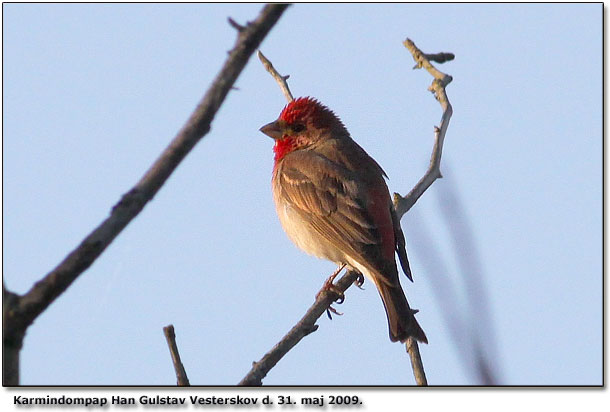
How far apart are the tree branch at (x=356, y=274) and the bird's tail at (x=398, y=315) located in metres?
0.29

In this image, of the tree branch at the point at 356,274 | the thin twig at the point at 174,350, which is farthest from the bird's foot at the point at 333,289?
the thin twig at the point at 174,350

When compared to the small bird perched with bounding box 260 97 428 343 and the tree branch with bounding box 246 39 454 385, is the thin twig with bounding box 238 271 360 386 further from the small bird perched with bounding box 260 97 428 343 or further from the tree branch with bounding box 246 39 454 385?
the small bird perched with bounding box 260 97 428 343

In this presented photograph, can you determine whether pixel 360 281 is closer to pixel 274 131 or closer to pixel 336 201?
pixel 336 201

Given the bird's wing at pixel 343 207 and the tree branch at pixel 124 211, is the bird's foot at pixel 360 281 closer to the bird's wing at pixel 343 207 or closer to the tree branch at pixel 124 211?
the bird's wing at pixel 343 207

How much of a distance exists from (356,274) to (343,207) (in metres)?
0.65

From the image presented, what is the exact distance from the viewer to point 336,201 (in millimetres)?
7578

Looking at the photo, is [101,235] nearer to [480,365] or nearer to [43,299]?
[43,299]

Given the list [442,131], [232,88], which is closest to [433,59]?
[442,131]

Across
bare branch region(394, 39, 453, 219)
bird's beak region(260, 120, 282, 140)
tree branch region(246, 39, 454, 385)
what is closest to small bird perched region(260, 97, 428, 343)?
bird's beak region(260, 120, 282, 140)

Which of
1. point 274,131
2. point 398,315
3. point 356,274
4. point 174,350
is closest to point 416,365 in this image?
point 398,315

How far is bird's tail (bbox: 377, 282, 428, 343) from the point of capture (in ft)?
20.7

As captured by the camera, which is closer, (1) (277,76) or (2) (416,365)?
(2) (416,365)

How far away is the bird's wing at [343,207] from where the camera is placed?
7.03 meters

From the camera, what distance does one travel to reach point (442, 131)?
21.6 feet
